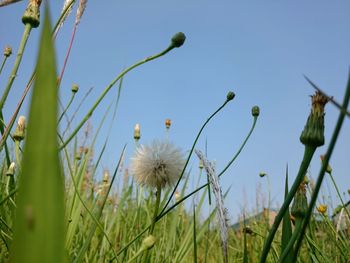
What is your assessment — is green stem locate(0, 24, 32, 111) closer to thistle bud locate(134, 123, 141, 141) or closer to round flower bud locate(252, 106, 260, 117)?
round flower bud locate(252, 106, 260, 117)

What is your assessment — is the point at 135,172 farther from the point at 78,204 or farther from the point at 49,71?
the point at 49,71

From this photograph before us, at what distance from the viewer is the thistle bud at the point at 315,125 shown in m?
0.53

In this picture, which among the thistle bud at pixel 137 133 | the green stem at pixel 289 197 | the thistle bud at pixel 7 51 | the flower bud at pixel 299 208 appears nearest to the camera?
the green stem at pixel 289 197

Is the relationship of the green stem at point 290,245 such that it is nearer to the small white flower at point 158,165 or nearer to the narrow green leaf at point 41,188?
the narrow green leaf at point 41,188

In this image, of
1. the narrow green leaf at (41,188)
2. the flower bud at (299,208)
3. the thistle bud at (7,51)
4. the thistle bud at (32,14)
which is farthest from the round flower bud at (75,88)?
the narrow green leaf at (41,188)

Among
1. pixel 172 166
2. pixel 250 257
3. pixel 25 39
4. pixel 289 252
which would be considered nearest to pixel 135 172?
pixel 172 166

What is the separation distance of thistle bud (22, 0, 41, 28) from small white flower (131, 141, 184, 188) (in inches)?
19.3

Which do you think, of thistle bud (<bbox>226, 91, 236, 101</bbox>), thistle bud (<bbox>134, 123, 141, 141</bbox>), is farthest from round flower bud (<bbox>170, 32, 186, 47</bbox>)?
thistle bud (<bbox>134, 123, 141, 141</bbox>)

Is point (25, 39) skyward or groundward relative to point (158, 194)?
skyward

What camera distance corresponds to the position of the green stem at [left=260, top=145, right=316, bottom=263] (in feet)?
1.57

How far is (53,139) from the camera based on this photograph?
0.15 m

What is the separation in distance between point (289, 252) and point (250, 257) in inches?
64.9

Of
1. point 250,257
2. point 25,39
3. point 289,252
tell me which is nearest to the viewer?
point 289,252

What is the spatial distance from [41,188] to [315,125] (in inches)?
17.7
